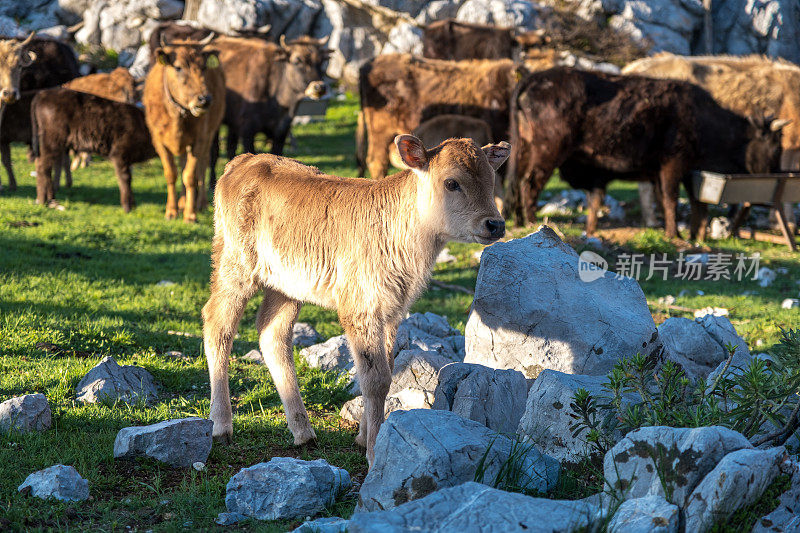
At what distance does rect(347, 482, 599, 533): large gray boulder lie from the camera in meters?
3.30

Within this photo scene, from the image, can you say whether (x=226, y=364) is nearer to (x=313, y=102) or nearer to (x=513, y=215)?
(x=513, y=215)

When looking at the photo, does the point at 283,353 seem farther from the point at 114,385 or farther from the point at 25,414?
the point at 25,414

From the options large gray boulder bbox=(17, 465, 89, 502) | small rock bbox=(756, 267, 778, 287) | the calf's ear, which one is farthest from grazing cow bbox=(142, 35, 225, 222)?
large gray boulder bbox=(17, 465, 89, 502)

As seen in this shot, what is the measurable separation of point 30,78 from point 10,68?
2286 millimetres

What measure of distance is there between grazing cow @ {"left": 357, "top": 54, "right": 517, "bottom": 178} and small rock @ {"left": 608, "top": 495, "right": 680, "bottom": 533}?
11.0m

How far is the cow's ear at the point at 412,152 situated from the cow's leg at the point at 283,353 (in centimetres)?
142

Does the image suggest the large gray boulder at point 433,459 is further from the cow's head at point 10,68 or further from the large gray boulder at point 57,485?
the cow's head at point 10,68

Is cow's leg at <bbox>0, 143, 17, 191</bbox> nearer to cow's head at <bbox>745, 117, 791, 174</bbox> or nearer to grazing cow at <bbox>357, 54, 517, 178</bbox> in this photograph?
grazing cow at <bbox>357, 54, 517, 178</bbox>

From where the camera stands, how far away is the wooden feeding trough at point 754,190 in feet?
40.1

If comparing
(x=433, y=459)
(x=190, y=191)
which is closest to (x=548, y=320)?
(x=433, y=459)

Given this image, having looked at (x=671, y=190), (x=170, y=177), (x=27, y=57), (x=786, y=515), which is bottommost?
(x=170, y=177)

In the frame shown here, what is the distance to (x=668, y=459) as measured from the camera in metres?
3.68

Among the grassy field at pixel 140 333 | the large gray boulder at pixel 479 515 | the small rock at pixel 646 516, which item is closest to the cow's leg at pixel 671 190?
the grassy field at pixel 140 333

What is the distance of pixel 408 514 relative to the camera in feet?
11.2
